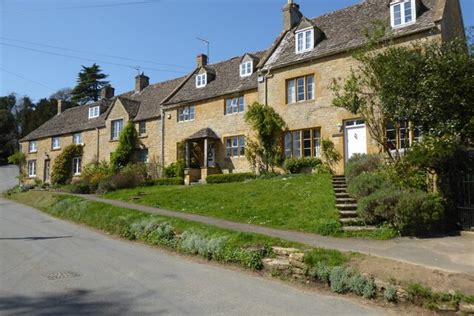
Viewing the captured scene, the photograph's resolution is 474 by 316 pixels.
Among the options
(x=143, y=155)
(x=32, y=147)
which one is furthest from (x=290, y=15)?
(x=32, y=147)

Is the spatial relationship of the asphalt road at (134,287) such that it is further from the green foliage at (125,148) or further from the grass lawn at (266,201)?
the green foliage at (125,148)

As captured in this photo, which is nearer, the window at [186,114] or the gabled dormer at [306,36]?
the gabled dormer at [306,36]

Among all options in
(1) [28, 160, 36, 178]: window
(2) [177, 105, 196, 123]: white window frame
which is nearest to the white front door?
(2) [177, 105, 196, 123]: white window frame

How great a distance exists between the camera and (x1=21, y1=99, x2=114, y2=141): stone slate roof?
40556 millimetres

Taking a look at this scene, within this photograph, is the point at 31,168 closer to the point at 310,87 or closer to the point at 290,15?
the point at 290,15

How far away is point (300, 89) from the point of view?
24547 millimetres

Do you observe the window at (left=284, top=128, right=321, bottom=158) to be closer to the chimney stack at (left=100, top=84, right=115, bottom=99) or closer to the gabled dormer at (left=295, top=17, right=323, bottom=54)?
the gabled dormer at (left=295, top=17, right=323, bottom=54)

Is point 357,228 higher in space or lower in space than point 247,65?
lower

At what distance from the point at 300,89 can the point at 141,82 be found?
68.2 ft

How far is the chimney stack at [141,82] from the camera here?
4034 cm

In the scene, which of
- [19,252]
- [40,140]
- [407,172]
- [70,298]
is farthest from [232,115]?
[40,140]

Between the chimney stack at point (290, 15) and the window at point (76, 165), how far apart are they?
2367cm

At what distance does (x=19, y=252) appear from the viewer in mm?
11695

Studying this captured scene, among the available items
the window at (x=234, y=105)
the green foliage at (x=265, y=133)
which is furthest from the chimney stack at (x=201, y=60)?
the green foliage at (x=265, y=133)
